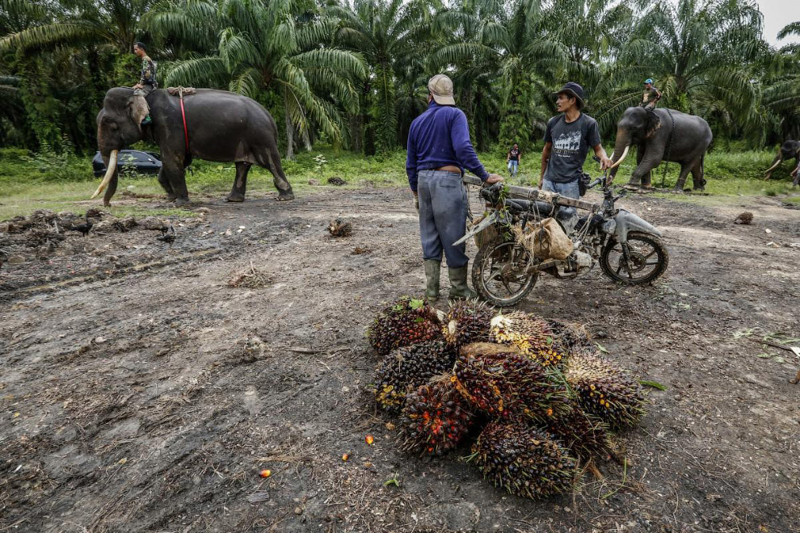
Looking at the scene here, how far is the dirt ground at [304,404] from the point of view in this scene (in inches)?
77.9

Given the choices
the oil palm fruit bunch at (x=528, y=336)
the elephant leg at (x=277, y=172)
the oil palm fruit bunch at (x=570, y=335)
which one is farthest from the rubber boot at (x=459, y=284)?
the elephant leg at (x=277, y=172)

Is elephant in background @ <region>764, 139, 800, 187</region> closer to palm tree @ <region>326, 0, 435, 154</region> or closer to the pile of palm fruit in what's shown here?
palm tree @ <region>326, 0, 435, 154</region>

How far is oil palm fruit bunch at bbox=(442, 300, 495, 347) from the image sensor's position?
255 centimetres

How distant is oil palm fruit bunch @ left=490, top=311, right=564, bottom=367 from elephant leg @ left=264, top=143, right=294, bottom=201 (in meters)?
8.36

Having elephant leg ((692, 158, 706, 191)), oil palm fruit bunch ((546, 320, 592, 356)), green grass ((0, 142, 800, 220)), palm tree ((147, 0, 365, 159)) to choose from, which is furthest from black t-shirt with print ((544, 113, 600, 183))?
palm tree ((147, 0, 365, 159))

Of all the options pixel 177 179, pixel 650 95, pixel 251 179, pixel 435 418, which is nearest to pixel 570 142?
pixel 435 418

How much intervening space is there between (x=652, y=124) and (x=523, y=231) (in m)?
9.01

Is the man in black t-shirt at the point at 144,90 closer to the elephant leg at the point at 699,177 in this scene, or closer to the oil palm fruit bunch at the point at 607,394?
the oil palm fruit bunch at the point at 607,394

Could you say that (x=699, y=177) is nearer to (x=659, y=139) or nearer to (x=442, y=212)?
(x=659, y=139)

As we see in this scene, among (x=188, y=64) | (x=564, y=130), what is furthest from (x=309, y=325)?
(x=188, y=64)

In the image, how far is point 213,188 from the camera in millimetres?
11953

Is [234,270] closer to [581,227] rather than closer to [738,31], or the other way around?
[581,227]

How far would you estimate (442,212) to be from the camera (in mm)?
3678

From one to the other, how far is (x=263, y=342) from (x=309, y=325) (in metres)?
0.48
